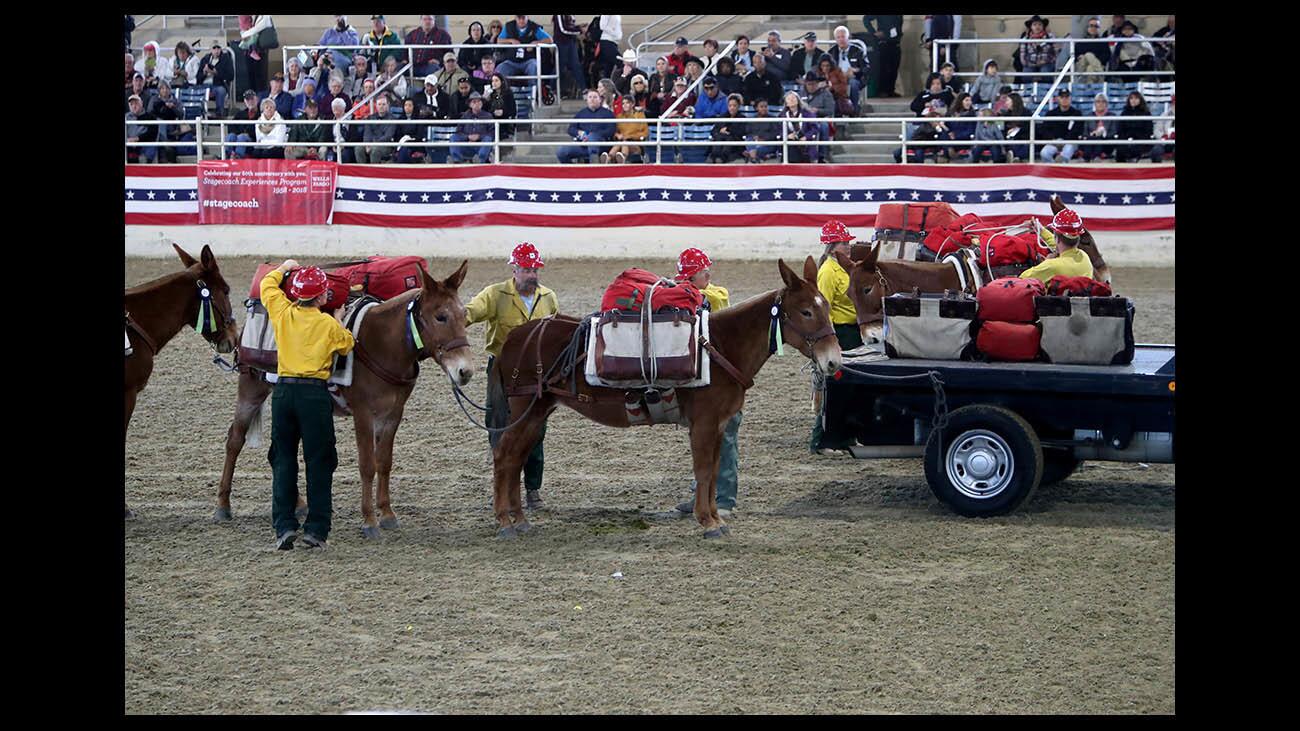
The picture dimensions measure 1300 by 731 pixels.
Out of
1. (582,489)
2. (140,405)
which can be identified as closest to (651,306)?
(582,489)

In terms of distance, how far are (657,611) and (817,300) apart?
244 centimetres

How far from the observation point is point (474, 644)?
7379 mm

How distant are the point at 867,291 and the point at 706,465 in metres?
2.82

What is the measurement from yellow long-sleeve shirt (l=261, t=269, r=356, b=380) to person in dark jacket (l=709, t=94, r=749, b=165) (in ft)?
47.7

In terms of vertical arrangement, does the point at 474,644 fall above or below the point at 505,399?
below

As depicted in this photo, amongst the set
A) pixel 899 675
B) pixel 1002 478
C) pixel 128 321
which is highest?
pixel 128 321

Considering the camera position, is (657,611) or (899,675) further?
(657,611)

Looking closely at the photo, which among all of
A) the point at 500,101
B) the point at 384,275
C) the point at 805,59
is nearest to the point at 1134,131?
the point at 805,59

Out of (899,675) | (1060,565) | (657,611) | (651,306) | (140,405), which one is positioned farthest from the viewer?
(140,405)

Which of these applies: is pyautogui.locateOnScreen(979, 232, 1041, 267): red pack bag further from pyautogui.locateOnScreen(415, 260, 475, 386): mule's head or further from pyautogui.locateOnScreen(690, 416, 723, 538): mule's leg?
pyautogui.locateOnScreen(415, 260, 475, 386): mule's head

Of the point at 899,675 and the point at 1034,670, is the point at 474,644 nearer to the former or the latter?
the point at 899,675

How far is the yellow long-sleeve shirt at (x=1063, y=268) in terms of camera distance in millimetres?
10734

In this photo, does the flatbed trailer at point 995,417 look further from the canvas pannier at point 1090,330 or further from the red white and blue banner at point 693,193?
the red white and blue banner at point 693,193

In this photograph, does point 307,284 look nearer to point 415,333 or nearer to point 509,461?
point 415,333
